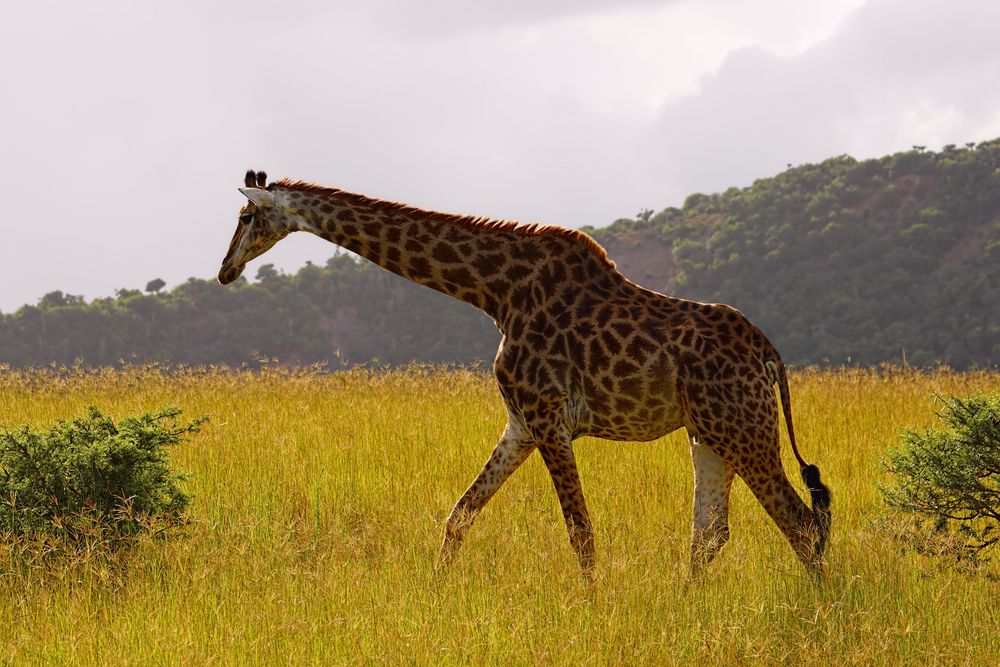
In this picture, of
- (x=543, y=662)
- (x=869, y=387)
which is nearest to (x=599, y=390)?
(x=543, y=662)

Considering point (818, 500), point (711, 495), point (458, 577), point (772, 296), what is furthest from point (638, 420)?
point (772, 296)

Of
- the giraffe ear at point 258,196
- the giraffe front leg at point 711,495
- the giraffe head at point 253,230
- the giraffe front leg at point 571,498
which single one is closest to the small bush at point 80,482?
the giraffe head at point 253,230

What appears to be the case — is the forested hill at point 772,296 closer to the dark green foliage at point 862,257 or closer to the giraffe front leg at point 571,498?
the dark green foliage at point 862,257

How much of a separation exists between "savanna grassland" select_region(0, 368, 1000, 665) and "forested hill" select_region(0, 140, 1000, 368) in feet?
125

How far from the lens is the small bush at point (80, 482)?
7.32m

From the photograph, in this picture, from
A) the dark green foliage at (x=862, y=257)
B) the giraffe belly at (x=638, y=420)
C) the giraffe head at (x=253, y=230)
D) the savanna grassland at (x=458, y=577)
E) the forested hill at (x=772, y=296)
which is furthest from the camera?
the forested hill at (x=772, y=296)

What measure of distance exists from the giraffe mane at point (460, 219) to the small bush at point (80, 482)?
2017 millimetres

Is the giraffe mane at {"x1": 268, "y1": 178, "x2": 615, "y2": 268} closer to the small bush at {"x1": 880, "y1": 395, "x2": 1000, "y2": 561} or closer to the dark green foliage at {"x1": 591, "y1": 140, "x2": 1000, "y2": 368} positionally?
the small bush at {"x1": 880, "y1": 395, "x2": 1000, "y2": 561}

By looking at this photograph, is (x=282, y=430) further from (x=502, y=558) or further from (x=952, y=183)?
(x=952, y=183)

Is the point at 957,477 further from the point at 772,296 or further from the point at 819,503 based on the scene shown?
the point at 772,296

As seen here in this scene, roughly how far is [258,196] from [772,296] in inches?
1951

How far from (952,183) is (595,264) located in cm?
5682

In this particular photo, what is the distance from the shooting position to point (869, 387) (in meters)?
14.1

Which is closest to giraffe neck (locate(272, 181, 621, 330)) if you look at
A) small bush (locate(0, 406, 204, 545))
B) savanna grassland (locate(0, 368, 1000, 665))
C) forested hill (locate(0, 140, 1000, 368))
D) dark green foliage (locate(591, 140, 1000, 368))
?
savanna grassland (locate(0, 368, 1000, 665))
